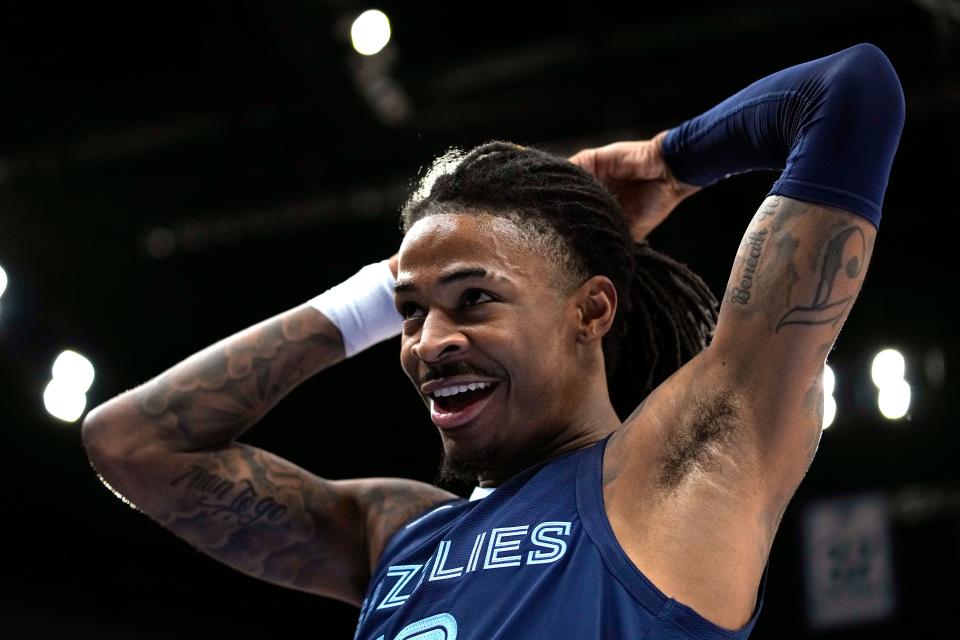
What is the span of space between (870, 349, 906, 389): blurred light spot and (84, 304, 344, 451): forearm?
12.2 ft

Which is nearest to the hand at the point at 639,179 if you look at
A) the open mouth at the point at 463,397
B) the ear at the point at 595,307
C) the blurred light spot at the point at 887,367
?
the ear at the point at 595,307

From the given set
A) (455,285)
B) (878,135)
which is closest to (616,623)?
(455,285)

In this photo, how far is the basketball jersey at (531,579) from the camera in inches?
57.8

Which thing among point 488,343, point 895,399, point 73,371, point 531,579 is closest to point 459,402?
point 488,343

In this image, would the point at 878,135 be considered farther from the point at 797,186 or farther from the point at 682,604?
the point at 682,604

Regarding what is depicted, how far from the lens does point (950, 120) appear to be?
4926 millimetres

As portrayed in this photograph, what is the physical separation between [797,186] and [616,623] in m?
0.60

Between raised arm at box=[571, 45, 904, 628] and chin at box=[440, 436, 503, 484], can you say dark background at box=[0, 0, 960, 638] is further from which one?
raised arm at box=[571, 45, 904, 628]

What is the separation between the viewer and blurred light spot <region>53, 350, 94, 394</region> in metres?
5.60

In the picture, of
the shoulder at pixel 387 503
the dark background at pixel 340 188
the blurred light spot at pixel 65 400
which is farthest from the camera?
the blurred light spot at pixel 65 400

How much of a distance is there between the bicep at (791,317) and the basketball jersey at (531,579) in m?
0.23

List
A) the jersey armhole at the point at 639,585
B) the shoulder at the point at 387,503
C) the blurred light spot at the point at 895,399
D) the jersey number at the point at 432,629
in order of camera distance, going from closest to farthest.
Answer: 1. the jersey armhole at the point at 639,585
2. the jersey number at the point at 432,629
3. the shoulder at the point at 387,503
4. the blurred light spot at the point at 895,399

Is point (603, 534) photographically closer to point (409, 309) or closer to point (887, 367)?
point (409, 309)

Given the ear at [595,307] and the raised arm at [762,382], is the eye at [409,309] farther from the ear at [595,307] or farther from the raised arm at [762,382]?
the raised arm at [762,382]
